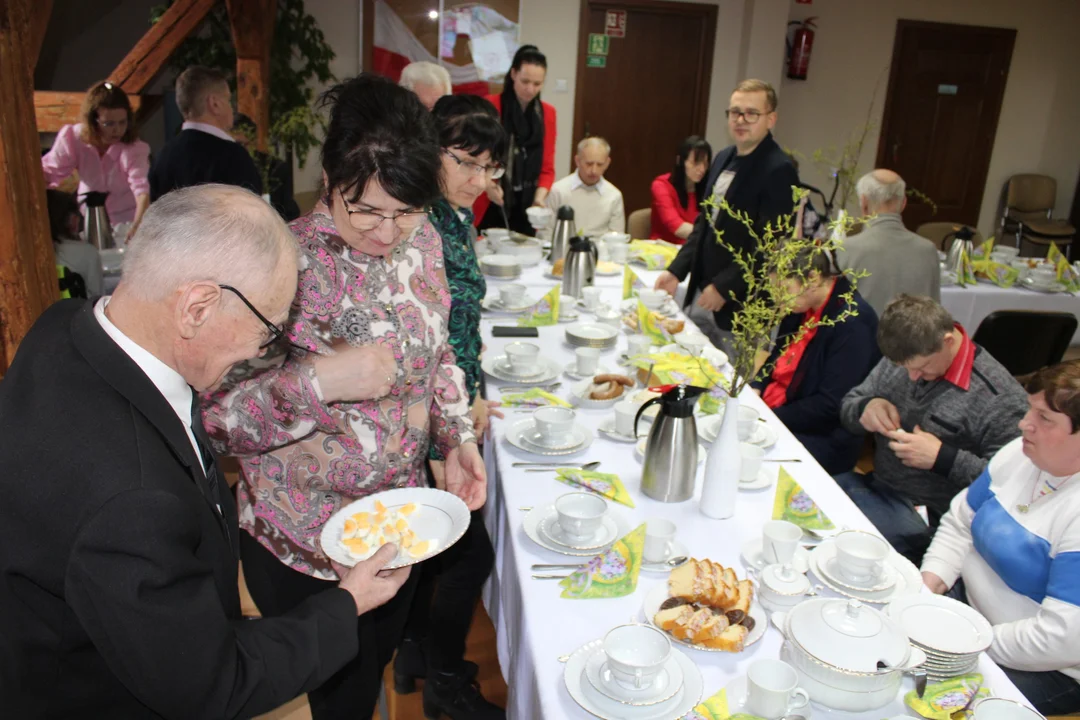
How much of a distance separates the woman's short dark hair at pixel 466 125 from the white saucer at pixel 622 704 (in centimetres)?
128

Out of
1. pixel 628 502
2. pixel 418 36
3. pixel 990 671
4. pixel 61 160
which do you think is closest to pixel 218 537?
pixel 628 502

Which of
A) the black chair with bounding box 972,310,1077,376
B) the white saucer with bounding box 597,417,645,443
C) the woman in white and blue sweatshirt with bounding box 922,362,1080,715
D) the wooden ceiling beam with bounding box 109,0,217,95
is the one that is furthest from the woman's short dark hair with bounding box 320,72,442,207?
the wooden ceiling beam with bounding box 109,0,217,95

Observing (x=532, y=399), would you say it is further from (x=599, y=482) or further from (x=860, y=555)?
(x=860, y=555)

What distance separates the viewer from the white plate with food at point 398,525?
1.40 metres

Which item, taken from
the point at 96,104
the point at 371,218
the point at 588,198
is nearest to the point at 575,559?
the point at 371,218

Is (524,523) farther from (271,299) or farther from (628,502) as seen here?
(271,299)

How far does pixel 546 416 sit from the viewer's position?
201cm

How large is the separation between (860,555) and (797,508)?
256 millimetres

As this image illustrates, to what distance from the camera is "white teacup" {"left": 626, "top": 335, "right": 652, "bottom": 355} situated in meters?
2.64

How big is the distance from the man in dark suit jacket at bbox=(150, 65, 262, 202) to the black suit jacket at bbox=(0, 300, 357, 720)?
283 cm

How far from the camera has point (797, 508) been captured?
1.72 m

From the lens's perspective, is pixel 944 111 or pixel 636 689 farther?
pixel 944 111

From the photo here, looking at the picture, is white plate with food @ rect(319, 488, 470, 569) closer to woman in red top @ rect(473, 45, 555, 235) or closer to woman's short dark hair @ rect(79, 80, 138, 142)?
woman in red top @ rect(473, 45, 555, 235)

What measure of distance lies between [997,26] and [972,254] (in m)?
4.38
